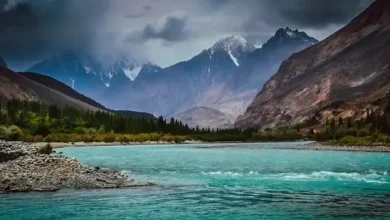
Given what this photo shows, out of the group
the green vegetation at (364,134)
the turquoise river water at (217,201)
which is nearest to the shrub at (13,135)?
the turquoise river water at (217,201)

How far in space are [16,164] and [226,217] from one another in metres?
22.6

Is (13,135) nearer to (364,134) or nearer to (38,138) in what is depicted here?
(38,138)

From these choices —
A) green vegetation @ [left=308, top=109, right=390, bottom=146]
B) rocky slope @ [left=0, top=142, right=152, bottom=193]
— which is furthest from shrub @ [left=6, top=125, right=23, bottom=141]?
green vegetation @ [left=308, top=109, right=390, bottom=146]

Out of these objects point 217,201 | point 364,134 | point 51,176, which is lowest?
point 217,201

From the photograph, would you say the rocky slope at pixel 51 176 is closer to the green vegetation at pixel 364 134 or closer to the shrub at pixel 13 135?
the shrub at pixel 13 135

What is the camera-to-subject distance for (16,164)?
4409cm

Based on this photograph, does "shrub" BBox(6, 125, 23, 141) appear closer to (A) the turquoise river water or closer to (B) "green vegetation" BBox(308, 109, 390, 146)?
(A) the turquoise river water

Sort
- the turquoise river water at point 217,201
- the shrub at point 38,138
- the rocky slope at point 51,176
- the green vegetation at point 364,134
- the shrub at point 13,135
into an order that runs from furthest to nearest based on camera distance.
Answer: the shrub at point 38,138 < the green vegetation at point 364,134 < the shrub at point 13,135 < the rocky slope at point 51,176 < the turquoise river water at point 217,201

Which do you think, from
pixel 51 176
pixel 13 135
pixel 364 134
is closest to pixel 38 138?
pixel 13 135

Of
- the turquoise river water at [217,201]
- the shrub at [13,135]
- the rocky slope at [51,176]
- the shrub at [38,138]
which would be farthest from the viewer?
the shrub at [38,138]

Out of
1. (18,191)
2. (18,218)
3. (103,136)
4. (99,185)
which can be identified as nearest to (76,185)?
(99,185)

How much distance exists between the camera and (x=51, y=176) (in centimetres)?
4172

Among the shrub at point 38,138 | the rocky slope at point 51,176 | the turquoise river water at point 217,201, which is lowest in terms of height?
the turquoise river water at point 217,201

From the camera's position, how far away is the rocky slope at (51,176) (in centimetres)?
3856
